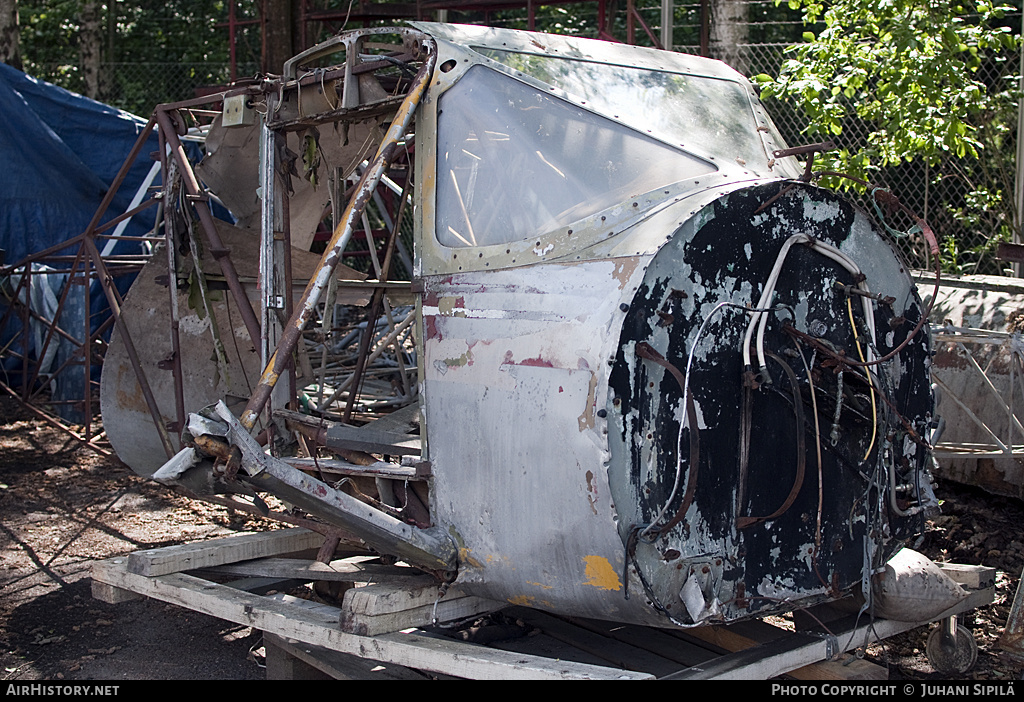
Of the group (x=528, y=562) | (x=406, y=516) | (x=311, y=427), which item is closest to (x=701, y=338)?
(x=528, y=562)

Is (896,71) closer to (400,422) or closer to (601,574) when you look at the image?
(400,422)

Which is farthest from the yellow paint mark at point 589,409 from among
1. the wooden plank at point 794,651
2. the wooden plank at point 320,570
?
the wooden plank at point 320,570

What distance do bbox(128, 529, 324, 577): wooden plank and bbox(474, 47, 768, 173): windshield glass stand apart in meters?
2.41

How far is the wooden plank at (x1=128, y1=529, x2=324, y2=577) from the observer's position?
13.9 feet

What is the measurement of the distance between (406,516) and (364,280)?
2634 mm

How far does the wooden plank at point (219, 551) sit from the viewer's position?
166 inches

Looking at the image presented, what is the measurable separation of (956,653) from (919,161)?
23.9 ft

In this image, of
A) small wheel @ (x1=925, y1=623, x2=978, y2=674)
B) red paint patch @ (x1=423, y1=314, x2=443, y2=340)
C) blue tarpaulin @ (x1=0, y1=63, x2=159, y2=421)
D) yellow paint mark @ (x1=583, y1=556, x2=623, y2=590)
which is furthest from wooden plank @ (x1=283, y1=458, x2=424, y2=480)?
blue tarpaulin @ (x1=0, y1=63, x2=159, y2=421)

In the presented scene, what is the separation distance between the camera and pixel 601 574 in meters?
3.05

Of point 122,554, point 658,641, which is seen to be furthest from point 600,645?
point 122,554

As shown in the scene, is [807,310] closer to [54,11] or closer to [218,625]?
[218,625]

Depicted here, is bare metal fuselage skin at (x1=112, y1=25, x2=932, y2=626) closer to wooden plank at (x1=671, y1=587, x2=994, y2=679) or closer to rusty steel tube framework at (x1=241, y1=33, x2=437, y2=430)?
rusty steel tube framework at (x1=241, y1=33, x2=437, y2=430)

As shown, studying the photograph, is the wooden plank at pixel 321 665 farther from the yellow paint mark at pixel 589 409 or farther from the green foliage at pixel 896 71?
the green foliage at pixel 896 71
